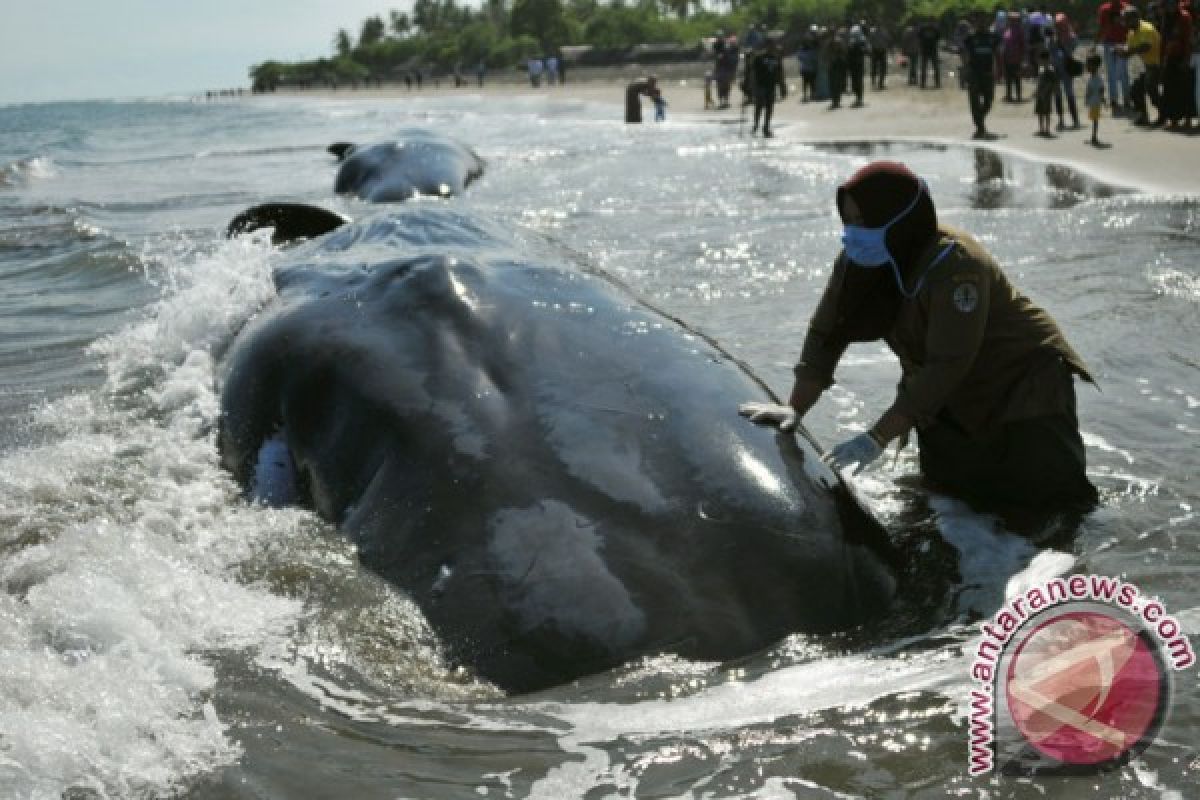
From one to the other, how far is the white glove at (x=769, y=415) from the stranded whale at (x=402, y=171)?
35.2 feet

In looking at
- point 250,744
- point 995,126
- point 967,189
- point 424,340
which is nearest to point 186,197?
point 967,189

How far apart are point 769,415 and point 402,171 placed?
476 inches

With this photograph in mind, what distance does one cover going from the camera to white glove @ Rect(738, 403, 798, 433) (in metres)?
4.29

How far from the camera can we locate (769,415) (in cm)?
431

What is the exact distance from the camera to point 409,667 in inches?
150

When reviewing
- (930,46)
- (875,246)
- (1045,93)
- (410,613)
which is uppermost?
(930,46)

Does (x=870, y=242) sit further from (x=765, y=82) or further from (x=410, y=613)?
(x=765, y=82)

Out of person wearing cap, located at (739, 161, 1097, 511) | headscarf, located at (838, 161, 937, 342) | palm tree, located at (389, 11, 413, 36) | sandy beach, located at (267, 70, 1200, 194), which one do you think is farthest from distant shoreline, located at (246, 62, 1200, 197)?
palm tree, located at (389, 11, 413, 36)

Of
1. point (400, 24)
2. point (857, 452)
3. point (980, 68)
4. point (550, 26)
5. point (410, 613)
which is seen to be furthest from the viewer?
point (400, 24)

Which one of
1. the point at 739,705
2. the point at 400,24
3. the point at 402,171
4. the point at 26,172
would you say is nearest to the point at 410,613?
the point at 739,705

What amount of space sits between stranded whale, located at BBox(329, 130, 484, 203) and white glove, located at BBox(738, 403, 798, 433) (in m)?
10.7

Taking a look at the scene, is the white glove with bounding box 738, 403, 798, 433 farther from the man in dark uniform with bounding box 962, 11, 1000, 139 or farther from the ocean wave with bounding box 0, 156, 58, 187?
the ocean wave with bounding box 0, 156, 58, 187

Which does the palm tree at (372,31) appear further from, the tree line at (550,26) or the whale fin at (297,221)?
the whale fin at (297,221)

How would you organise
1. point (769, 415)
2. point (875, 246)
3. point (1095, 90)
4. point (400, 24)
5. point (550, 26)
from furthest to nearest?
point (400, 24), point (550, 26), point (1095, 90), point (875, 246), point (769, 415)
